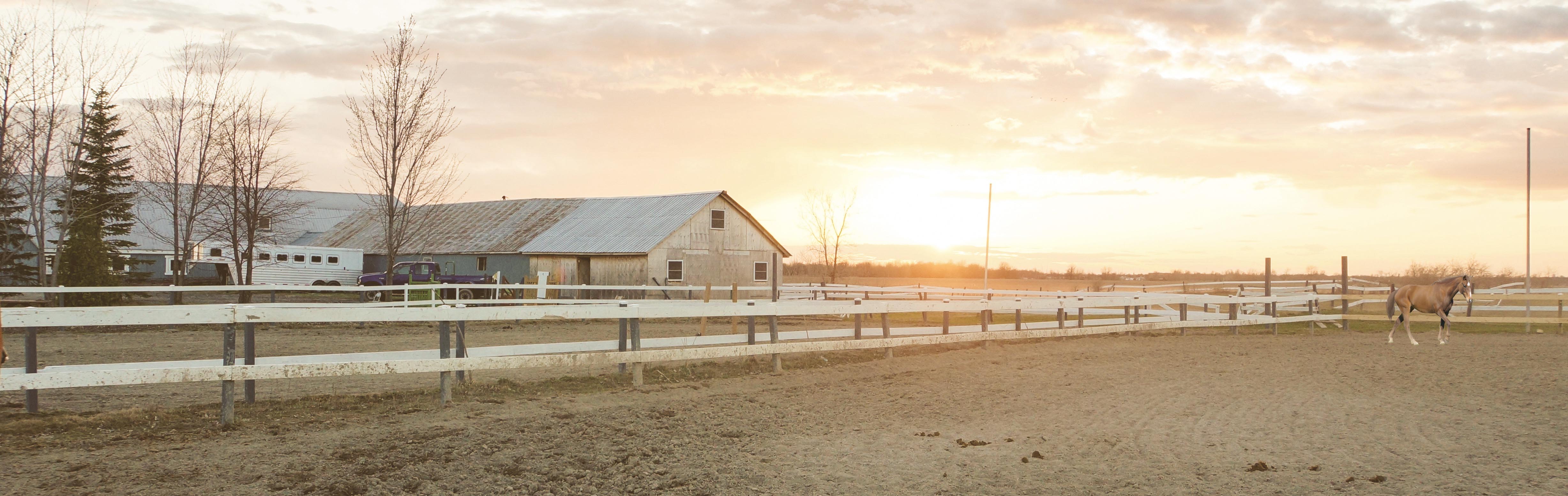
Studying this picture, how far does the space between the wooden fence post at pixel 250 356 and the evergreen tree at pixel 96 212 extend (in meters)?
20.3

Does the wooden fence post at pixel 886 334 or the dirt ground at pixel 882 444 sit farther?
the wooden fence post at pixel 886 334

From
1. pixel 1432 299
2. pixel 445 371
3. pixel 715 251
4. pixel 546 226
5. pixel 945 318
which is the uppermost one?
pixel 546 226

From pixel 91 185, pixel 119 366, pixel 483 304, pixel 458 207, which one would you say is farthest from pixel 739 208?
pixel 119 366

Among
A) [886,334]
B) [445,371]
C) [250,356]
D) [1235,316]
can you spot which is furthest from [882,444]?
[1235,316]

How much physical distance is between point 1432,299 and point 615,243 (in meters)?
27.5

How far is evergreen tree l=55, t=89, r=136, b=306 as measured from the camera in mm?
26469

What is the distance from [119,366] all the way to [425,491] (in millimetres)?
4956

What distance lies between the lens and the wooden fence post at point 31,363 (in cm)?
781

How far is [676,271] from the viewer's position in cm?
3784

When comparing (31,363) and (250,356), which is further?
(250,356)

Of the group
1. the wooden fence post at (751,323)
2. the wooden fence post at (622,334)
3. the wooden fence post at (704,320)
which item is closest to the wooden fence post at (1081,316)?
the wooden fence post at (704,320)

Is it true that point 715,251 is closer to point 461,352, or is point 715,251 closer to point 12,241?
point 12,241

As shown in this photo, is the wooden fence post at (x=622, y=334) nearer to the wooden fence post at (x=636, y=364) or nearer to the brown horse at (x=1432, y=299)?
the wooden fence post at (x=636, y=364)

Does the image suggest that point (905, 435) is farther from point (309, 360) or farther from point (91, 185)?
point (91, 185)
